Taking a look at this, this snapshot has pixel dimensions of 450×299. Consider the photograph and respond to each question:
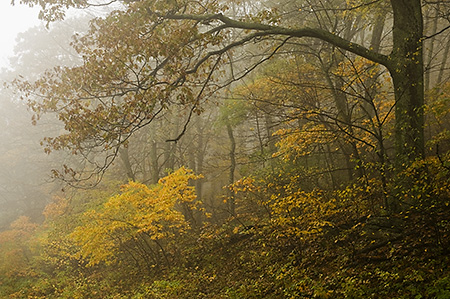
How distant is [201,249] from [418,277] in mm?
7508

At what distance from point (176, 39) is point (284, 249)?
17.9 ft

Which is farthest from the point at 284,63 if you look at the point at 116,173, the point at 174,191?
the point at 116,173

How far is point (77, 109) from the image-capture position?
6.49 metres

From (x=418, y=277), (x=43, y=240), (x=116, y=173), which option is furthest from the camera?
(x=116, y=173)

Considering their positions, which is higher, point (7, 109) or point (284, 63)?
point (7, 109)

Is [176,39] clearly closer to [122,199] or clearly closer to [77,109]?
[77,109]

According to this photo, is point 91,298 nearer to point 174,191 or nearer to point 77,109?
point 174,191

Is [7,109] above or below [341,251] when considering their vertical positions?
above

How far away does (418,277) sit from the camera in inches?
178

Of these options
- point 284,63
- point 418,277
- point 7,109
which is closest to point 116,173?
point 284,63

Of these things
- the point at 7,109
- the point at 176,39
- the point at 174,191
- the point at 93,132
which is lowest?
the point at 174,191

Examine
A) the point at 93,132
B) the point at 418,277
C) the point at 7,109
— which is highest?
the point at 7,109

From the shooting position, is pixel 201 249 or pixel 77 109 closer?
pixel 77 109

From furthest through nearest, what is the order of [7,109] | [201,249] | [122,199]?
[7,109]
[201,249]
[122,199]
